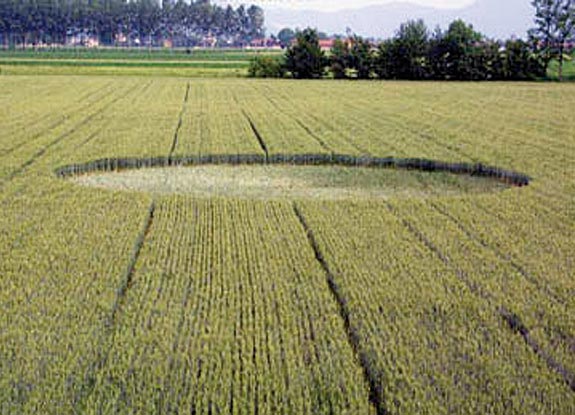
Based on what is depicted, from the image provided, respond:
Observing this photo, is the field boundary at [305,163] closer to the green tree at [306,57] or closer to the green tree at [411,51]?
the green tree at [306,57]

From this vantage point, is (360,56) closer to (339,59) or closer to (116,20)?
(339,59)

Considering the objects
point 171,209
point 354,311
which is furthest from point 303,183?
point 354,311

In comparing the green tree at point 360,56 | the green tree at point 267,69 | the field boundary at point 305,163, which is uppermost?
the green tree at point 360,56

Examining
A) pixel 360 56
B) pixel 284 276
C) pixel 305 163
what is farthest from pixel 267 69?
pixel 284 276

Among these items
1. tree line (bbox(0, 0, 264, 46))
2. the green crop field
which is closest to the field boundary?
the green crop field

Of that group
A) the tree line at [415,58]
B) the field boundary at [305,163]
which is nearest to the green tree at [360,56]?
the tree line at [415,58]

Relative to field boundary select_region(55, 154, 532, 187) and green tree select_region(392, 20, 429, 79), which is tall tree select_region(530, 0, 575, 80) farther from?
field boundary select_region(55, 154, 532, 187)

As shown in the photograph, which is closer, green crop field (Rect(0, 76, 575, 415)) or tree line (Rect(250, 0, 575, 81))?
green crop field (Rect(0, 76, 575, 415))

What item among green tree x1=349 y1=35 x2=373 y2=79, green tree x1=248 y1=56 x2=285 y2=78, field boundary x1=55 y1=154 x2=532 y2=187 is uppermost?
green tree x1=349 y1=35 x2=373 y2=79
